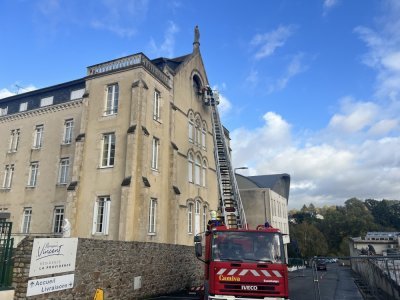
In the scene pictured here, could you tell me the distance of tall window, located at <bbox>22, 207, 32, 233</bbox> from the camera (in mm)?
26250

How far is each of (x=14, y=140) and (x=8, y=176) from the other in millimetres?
3317

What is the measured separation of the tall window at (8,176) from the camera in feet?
94.2

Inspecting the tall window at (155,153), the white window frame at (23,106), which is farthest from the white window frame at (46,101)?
the tall window at (155,153)

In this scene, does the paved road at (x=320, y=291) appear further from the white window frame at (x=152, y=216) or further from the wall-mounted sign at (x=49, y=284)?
the wall-mounted sign at (x=49, y=284)

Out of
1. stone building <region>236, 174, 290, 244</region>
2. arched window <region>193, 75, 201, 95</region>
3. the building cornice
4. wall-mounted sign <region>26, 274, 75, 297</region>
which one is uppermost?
arched window <region>193, 75, 201, 95</region>

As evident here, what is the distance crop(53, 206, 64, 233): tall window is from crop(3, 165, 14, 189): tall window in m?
6.68

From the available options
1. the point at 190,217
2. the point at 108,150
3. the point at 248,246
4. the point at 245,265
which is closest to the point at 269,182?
the point at 190,217

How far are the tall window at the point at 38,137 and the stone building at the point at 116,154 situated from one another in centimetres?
9

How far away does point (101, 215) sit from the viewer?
2069 cm

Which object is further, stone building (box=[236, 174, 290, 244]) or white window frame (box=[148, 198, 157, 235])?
stone building (box=[236, 174, 290, 244])

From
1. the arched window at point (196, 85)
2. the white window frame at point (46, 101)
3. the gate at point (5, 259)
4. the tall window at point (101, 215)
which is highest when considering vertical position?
the arched window at point (196, 85)

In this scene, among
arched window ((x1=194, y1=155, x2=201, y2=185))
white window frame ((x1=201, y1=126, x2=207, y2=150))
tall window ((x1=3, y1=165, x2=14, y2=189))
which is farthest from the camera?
white window frame ((x1=201, y1=126, x2=207, y2=150))

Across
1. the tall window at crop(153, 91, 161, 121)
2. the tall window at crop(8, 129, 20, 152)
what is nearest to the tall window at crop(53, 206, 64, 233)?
the tall window at crop(8, 129, 20, 152)

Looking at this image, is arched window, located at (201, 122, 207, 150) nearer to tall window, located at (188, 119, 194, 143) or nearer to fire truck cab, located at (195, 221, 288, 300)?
tall window, located at (188, 119, 194, 143)
